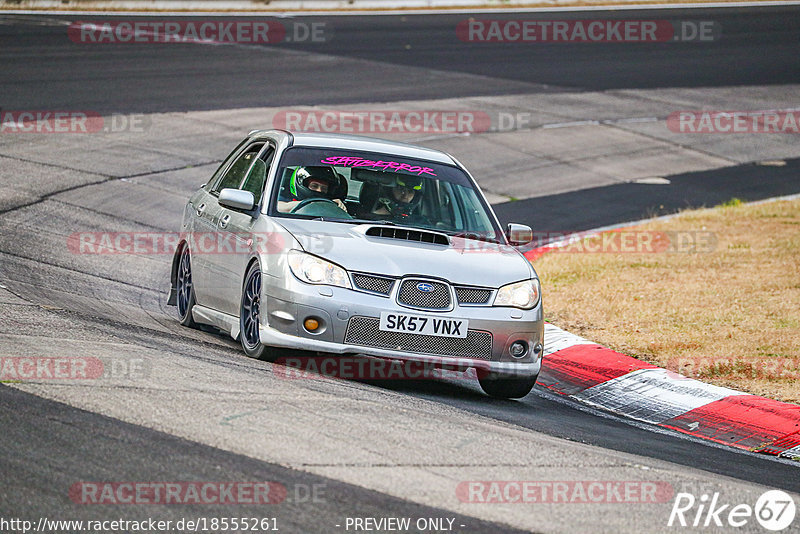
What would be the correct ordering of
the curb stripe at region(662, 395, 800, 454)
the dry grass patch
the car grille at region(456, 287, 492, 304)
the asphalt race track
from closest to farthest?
the asphalt race track < the car grille at region(456, 287, 492, 304) < the curb stripe at region(662, 395, 800, 454) < the dry grass patch

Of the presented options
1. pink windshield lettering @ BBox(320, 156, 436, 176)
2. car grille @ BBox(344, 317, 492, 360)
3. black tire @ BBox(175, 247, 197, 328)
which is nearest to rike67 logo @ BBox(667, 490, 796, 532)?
car grille @ BBox(344, 317, 492, 360)

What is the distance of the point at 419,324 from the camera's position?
7297 mm

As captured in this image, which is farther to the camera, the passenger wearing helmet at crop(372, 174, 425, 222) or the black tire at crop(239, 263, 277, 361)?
the passenger wearing helmet at crop(372, 174, 425, 222)

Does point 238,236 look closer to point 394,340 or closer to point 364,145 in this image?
point 364,145

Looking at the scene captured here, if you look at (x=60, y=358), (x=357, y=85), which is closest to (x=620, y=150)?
(x=357, y=85)
